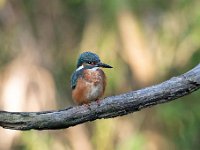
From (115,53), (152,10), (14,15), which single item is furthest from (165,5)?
(14,15)

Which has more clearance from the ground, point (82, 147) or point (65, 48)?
point (65, 48)

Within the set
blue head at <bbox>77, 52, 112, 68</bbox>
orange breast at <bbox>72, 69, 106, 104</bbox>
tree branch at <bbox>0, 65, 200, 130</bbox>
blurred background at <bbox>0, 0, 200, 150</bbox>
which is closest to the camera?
tree branch at <bbox>0, 65, 200, 130</bbox>

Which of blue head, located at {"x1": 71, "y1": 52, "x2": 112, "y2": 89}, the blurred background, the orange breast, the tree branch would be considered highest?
the tree branch

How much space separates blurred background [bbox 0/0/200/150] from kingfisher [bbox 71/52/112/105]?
2770 millimetres

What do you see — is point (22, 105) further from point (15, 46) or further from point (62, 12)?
point (62, 12)

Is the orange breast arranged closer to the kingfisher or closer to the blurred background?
the kingfisher

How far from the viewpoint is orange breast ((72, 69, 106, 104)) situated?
4891mm

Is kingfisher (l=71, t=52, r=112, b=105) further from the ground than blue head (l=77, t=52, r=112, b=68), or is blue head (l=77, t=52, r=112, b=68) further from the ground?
blue head (l=77, t=52, r=112, b=68)

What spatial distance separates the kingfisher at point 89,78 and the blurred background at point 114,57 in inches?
109

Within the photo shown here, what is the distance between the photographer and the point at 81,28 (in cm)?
943

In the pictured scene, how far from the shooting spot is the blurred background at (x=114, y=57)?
809 cm

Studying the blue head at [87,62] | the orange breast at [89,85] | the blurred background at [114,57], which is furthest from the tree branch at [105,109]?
the blurred background at [114,57]

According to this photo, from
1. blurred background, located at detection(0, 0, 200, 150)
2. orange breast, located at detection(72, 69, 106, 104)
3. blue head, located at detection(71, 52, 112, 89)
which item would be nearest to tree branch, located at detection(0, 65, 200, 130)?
orange breast, located at detection(72, 69, 106, 104)

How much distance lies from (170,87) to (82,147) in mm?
4342
